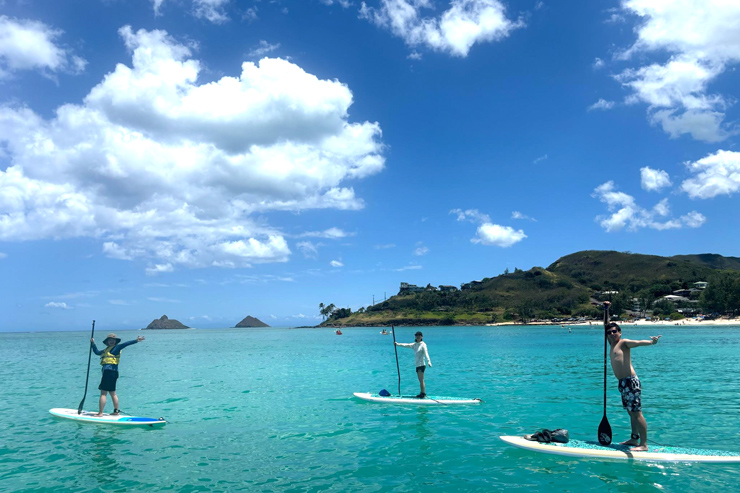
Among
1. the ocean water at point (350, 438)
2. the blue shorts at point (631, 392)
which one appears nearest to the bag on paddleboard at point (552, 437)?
the ocean water at point (350, 438)

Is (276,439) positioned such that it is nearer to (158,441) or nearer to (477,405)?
(158,441)

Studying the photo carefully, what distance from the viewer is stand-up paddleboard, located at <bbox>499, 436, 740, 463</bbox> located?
13.3 m

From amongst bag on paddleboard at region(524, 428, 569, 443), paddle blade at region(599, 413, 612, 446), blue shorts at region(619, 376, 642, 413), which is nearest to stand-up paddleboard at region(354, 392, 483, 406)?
bag on paddleboard at region(524, 428, 569, 443)

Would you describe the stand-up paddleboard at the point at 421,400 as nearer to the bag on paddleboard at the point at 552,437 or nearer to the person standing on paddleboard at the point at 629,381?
the bag on paddleboard at the point at 552,437

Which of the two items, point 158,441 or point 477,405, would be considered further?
point 477,405

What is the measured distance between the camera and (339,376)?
3938 centimetres

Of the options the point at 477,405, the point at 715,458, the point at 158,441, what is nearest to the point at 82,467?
the point at 158,441

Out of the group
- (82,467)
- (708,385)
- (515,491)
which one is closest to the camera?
(515,491)

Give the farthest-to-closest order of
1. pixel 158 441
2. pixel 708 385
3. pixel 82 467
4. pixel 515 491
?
1. pixel 708 385
2. pixel 158 441
3. pixel 82 467
4. pixel 515 491

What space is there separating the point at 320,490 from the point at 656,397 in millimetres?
21702

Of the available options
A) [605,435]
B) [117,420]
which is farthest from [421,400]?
[117,420]

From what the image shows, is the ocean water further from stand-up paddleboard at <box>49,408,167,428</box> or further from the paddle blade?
the paddle blade

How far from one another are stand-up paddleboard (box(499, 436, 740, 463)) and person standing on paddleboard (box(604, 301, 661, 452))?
0.97ft

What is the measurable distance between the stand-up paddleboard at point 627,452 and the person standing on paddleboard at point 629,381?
296mm
